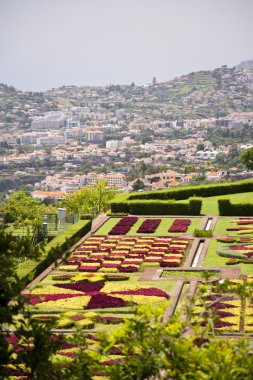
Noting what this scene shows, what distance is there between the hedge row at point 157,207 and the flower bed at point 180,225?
1.60 meters

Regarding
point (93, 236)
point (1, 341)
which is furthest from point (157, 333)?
point (93, 236)

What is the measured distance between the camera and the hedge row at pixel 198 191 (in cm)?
4181

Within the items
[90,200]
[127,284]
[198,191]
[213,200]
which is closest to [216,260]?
[127,284]

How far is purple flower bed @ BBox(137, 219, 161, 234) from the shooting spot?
34.8 m

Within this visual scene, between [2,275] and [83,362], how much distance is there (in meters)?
1.59

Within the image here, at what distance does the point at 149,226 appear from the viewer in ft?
117

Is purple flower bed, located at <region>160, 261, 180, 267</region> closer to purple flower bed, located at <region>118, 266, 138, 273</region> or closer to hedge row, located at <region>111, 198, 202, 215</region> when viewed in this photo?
purple flower bed, located at <region>118, 266, 138, 273</region>

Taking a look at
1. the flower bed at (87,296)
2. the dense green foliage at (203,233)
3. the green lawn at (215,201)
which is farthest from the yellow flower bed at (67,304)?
the green lawn at (215,201)

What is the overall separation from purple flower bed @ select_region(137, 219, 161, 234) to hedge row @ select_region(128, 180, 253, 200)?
4891 mm

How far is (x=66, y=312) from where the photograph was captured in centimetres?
2181

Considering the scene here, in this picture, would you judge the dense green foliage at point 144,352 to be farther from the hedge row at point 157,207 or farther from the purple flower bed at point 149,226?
the hedge row at point 157,207

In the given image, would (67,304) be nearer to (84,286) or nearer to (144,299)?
(144,299)

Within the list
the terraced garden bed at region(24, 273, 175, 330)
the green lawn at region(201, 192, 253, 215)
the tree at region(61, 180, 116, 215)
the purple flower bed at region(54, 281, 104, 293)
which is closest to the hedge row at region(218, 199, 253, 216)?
the green lawn at region(201, 192, 253, 215)

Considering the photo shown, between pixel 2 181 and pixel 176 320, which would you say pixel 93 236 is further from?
pixel 2 181
